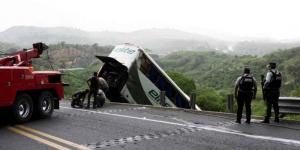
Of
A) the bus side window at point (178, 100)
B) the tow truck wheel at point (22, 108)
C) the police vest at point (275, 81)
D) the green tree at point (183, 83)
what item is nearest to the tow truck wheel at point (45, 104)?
the tow truck wheel at point (22, 108)

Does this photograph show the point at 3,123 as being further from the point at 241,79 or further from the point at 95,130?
the point at 241,79

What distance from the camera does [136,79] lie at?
1912cm

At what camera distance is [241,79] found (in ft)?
35.9

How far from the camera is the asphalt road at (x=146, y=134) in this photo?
7.65m

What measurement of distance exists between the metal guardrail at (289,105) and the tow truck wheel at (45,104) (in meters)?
6.93

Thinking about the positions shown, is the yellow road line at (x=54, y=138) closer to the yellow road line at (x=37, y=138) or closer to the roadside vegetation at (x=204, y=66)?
the yellow road line at (x=37, y=138)

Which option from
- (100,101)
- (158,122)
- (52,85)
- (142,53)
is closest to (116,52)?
(142,53)

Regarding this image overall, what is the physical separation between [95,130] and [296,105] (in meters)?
5.72

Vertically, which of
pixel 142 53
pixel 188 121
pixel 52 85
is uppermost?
pixel 142 53

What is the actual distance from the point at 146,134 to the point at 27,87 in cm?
391

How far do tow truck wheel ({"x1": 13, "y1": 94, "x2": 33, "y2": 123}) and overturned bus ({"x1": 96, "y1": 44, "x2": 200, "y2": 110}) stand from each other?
309 inches

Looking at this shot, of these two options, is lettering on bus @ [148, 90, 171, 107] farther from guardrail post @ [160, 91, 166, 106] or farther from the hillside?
the hillside

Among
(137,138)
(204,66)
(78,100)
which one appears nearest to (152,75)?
(78,100)

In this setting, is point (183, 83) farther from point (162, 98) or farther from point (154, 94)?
point (162, 98)
